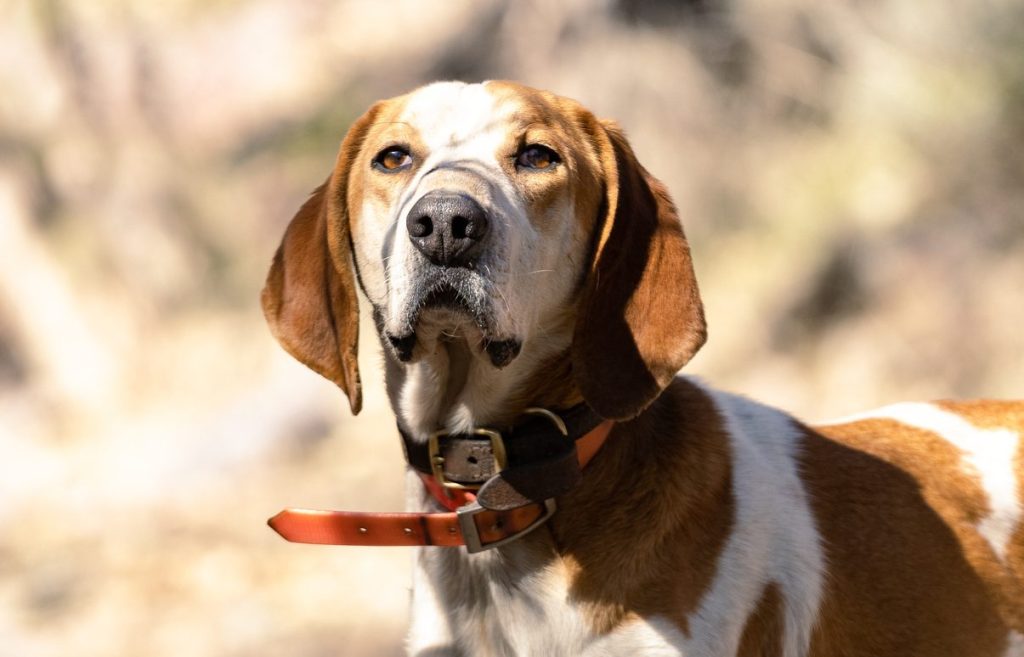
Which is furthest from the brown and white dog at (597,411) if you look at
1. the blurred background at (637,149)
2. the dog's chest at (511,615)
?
the blurred background at (637,149)

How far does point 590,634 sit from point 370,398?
133 inches

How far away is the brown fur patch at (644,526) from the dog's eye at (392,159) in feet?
2.59

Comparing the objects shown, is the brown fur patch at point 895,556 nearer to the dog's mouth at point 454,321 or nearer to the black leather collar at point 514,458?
the black leather collar at point 514,458

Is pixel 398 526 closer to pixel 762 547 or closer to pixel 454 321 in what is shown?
pixel 454 321

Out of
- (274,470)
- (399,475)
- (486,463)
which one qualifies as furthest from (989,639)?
(274,470)

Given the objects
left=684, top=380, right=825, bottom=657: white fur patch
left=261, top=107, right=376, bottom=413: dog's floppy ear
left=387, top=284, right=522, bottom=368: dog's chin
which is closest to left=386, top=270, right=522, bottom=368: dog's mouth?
left=387, top=284, right=522, bottom=368: dog's chin

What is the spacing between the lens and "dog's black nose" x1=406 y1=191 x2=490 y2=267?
269 cm

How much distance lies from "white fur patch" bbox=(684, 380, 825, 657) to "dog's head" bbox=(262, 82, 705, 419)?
43 cm

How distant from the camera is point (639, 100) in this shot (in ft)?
23.7

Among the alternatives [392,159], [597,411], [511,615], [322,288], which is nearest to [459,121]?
[392,159]

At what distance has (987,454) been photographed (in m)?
3.66

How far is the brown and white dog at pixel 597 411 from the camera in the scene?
9.39 feet

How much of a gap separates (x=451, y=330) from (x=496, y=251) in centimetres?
22

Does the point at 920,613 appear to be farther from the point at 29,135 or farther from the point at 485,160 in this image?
the point at 29,135
